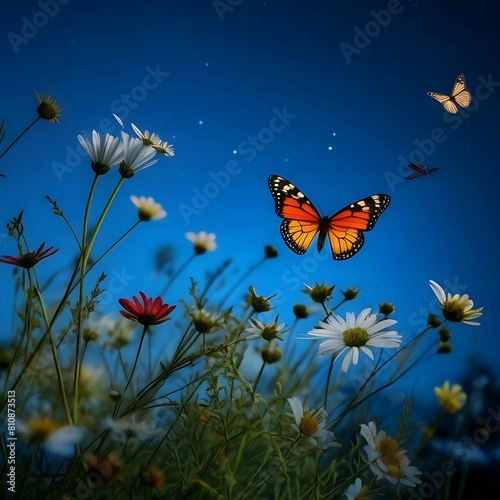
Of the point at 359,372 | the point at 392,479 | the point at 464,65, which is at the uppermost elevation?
the point at 464,65

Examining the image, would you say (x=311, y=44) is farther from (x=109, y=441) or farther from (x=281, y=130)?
(x=109, y=441)

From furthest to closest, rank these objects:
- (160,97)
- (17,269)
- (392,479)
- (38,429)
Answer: (160,97), (17,269), (392,479), (38,429)

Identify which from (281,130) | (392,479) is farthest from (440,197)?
(392,479)

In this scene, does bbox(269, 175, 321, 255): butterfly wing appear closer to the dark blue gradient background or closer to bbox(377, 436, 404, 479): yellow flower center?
the dark blue gradient background

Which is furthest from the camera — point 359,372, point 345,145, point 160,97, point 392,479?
point 345,145

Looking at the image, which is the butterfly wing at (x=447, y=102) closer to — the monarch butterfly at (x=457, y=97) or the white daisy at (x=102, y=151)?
the monarch butterfly at (x=457, y=97)
